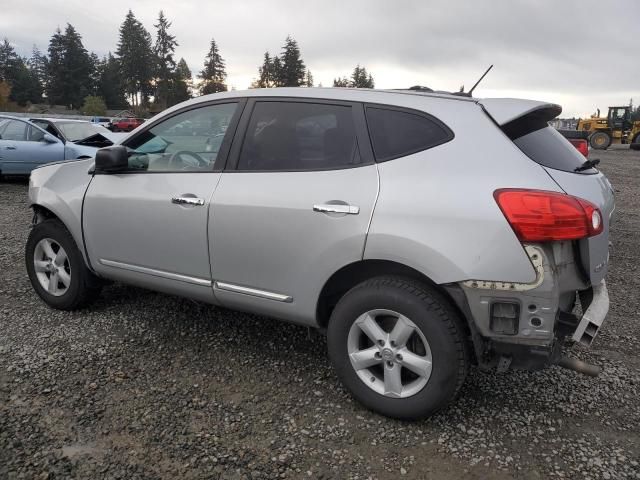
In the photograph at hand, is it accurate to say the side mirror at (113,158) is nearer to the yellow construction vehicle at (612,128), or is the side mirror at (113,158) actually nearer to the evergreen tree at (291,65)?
the yellow construction vehicle at (612,128)

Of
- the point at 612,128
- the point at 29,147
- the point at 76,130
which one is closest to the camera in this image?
the point at 29,147

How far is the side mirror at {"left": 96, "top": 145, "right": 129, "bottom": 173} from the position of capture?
344 cm

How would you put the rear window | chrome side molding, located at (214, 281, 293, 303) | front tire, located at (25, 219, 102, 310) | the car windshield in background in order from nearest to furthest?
the rear window, chrome side molding, located at (214, 281, 293, 303), front tire, located at (25, 219, 102, 310), the car windshield in background

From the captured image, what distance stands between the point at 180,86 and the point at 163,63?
19.3ft

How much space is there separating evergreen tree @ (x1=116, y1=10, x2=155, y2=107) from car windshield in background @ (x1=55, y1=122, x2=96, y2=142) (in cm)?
9530

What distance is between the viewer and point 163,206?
329 centimetres

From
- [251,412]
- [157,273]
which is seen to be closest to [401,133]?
[251,412]

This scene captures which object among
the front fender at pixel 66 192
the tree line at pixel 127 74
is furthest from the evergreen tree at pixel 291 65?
the front fender at pixel 66 192

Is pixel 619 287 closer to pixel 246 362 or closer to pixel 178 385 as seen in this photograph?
pixel 246 362

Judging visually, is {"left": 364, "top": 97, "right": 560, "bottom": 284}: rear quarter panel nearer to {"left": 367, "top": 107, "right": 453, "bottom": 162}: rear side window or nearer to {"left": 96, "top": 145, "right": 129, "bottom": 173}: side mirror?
{"left": 367, "top": 107, "right": 453, "bottom": 162}: rear side window

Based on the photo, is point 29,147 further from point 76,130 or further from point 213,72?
point 213,72

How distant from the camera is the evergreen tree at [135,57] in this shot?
97.8 metres

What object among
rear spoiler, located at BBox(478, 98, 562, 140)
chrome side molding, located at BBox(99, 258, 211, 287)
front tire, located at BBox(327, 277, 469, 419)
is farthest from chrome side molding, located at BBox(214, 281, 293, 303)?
rear spoiler, located at BBox(478, 98, 562, 140)

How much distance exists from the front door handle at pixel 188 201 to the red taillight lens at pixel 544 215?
5.71ft
